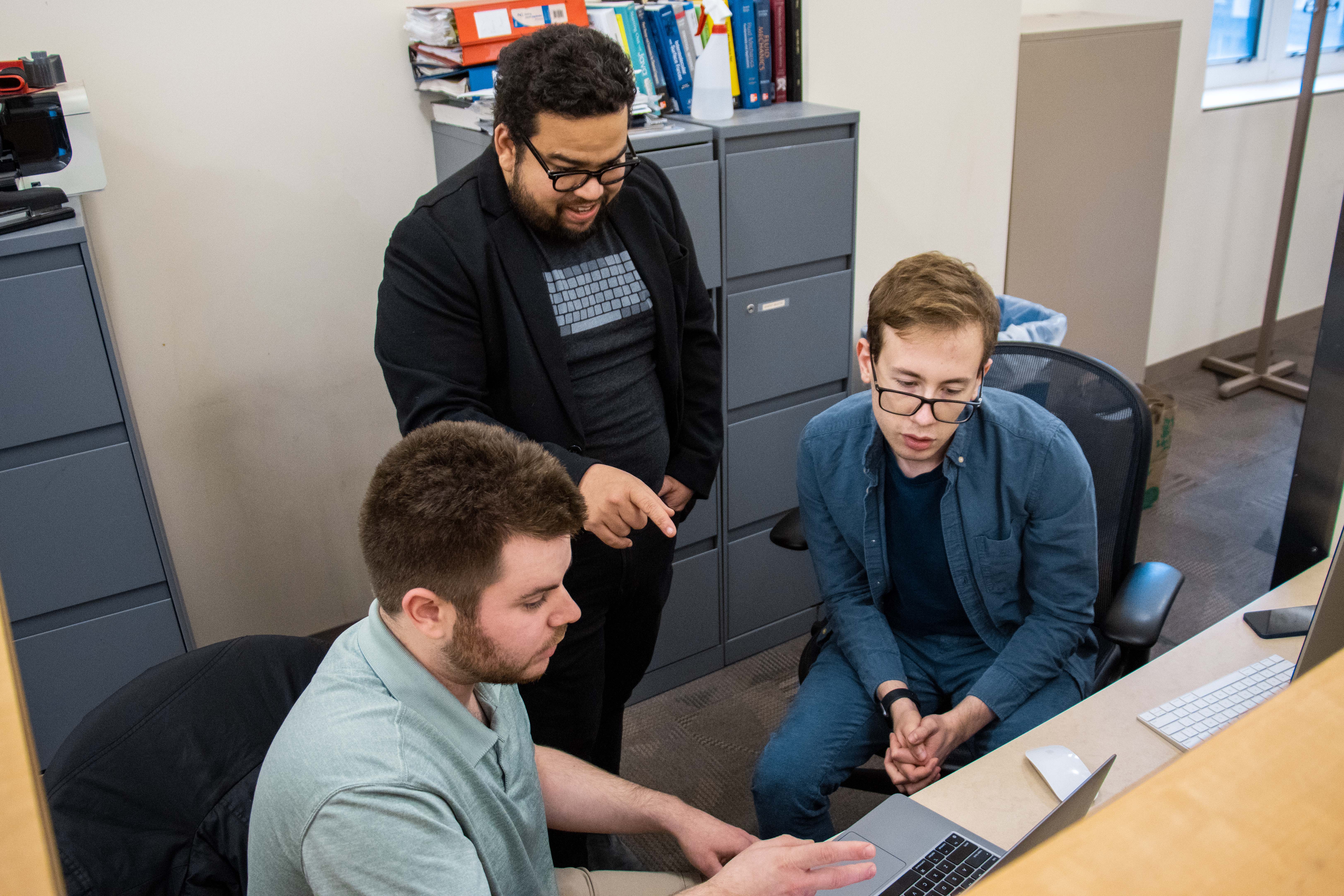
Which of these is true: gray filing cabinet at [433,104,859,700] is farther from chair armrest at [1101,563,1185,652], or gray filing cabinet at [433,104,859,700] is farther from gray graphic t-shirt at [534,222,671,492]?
chair armrest at [1101,563,1185,652]

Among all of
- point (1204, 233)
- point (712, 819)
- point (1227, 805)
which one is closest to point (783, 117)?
point (712, 819)

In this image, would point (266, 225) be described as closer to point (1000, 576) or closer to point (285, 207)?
point (285, 207)

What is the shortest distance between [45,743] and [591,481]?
1.28 metres

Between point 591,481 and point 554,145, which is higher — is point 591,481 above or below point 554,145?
below

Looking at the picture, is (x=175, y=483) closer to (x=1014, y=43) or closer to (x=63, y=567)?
(x=63, y=567)

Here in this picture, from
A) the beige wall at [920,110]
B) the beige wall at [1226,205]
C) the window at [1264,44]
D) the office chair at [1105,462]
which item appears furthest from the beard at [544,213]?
the window at [1264,44]

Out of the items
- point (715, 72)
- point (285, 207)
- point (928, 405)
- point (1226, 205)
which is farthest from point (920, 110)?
point (1226, 205)

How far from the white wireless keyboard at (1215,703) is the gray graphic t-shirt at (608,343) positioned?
3.03 ft

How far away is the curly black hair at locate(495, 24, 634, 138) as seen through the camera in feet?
4.89

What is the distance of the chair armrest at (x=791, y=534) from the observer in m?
1.81

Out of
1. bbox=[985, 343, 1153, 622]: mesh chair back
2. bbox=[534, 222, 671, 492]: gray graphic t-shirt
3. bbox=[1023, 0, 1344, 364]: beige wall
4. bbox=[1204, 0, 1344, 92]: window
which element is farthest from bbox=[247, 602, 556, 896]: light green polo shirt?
bbox=[1204, 0, 1344, 92]: window

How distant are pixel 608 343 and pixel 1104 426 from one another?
34.4 inches

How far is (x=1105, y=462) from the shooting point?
1.69m

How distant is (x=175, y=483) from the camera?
2.36 metres
